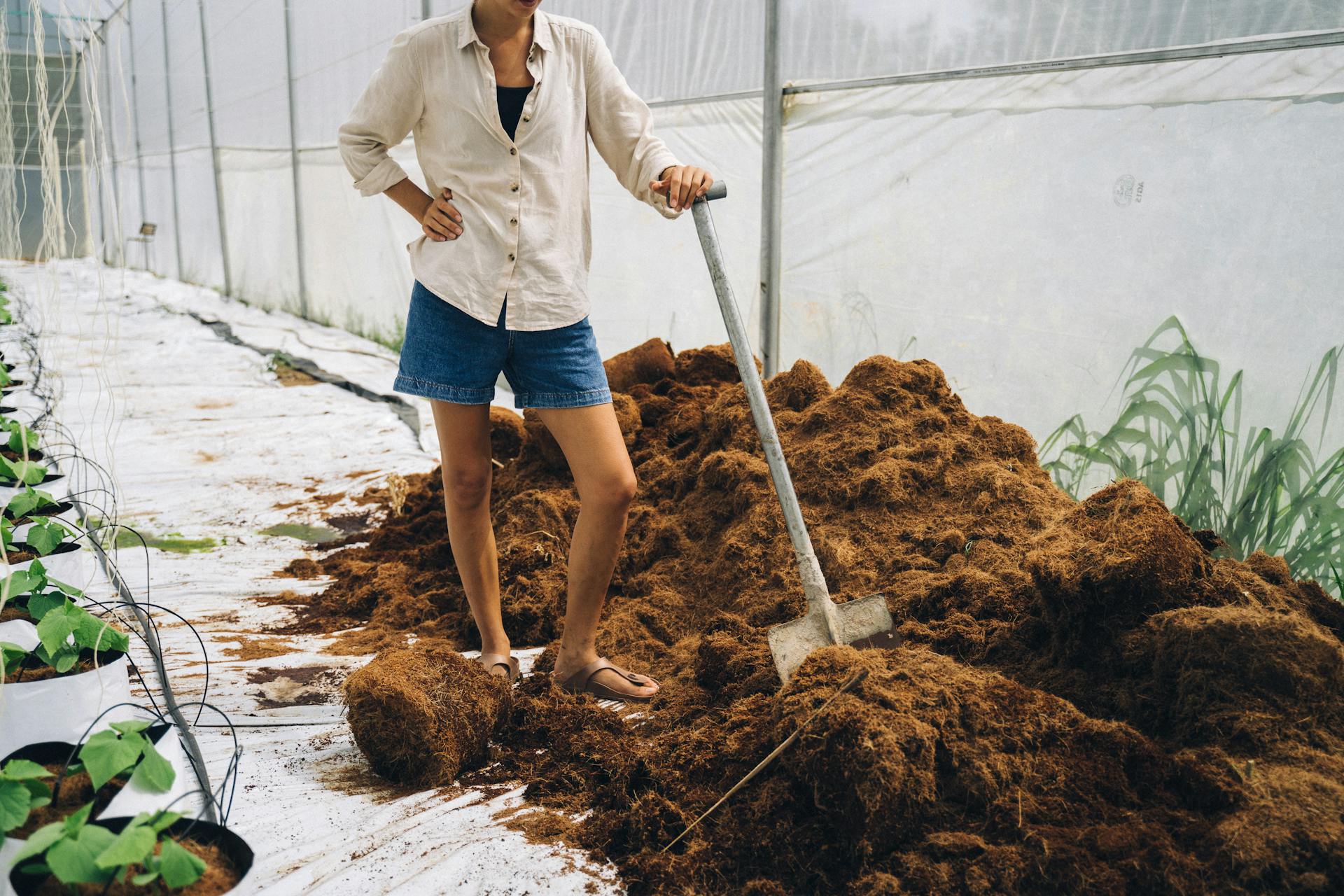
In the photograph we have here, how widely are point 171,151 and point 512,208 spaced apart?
13.6 metres

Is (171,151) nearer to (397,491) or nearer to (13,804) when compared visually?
(397,491)

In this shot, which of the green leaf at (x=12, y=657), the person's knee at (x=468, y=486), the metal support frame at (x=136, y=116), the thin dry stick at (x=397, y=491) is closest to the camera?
the green leaf at (x=12, y=657)

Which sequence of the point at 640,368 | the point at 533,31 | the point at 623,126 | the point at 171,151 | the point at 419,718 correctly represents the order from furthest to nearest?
the point at 171,151, the point at 640,368, the point at 623,126, the point at 533,31, the point at 419,718

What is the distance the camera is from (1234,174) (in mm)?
2348

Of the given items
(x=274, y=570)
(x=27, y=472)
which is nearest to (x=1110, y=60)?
(x=274, y=570)

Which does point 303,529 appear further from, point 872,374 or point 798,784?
point 798,784

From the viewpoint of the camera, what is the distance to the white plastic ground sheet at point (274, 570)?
1.52 meters

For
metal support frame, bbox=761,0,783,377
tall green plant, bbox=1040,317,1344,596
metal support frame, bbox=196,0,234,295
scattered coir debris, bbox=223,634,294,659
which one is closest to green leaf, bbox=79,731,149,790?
scattered coir debris, bbox=223,634,294,659

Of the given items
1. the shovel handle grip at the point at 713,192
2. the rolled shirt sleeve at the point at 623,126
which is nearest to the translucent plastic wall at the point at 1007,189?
the rolled shirt sleeve at the point at 623,126

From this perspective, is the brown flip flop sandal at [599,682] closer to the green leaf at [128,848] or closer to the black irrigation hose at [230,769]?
the black irrigation hose at [230,769]

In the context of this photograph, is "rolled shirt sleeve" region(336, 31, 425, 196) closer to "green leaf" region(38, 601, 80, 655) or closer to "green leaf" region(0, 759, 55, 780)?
"green leaf" region(38, 601, 80, 655)

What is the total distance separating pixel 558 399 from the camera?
1.94 metres

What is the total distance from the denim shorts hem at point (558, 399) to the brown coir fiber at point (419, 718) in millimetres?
540

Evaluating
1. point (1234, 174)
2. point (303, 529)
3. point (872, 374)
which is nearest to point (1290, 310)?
point (1234, 174)
